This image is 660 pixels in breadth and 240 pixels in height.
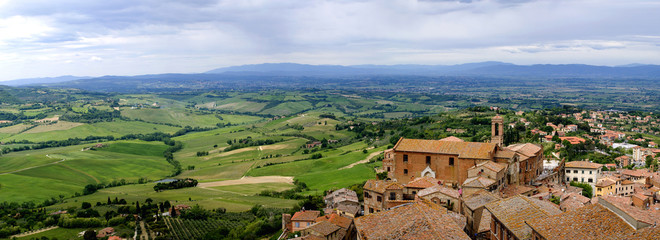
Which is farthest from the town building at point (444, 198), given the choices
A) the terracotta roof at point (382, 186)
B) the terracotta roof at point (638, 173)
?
the terracotta roof at point (638, 173)

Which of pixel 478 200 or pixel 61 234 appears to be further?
pixel 61 234

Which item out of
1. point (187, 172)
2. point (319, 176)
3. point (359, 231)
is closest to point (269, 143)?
point (187, 172)

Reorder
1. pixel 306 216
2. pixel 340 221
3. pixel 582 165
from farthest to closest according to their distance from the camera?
pixel 582 165
pixel 306 216
pixel 340 221

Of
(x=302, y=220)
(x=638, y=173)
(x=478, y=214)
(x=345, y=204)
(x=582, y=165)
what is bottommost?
(x=638, y=173)

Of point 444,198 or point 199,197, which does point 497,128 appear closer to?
point 444,198

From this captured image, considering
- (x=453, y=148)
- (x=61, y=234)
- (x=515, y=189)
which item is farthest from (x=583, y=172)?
(x=61, y=234)

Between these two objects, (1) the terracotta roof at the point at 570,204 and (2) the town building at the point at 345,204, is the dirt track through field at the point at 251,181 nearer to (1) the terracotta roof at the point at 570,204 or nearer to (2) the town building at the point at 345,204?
(2) the town building at the point at 345,204

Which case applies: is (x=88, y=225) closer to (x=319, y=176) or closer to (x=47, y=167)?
(x=319, y=176)
